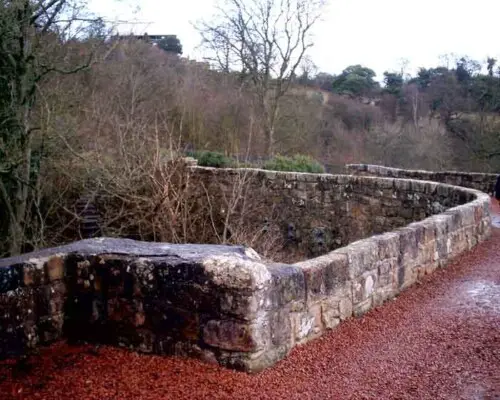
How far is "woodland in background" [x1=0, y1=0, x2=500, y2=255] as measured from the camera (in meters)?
10.6

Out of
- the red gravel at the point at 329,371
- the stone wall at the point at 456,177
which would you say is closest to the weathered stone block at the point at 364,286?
the red gravel at the point at 329,371

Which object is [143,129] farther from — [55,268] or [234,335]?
[234,335]

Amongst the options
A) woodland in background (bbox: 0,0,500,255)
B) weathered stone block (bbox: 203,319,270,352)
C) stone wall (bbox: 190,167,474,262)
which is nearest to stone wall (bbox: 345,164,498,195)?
woodland in background (bbox: 0,0,500,255)

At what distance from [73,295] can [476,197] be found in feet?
22.3

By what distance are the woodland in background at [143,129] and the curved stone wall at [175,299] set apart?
6.02m

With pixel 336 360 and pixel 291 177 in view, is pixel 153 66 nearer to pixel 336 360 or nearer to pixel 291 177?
pixel 291 177

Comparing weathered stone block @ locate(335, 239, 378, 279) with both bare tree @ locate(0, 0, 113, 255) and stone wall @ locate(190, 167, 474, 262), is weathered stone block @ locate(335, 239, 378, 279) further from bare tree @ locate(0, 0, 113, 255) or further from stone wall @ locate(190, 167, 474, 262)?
bare tree @ locate(0, 0, 113, 255)

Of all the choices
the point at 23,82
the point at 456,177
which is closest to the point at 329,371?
the point at 23,82

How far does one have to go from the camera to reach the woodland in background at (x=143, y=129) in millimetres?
10602

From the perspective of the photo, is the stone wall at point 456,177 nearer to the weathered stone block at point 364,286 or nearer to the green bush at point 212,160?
the green bush at point 212,160

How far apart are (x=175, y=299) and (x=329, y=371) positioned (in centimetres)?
106

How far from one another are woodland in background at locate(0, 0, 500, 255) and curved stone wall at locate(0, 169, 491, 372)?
237 inches

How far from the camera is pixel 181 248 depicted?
374cm

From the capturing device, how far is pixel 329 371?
3.44 m
